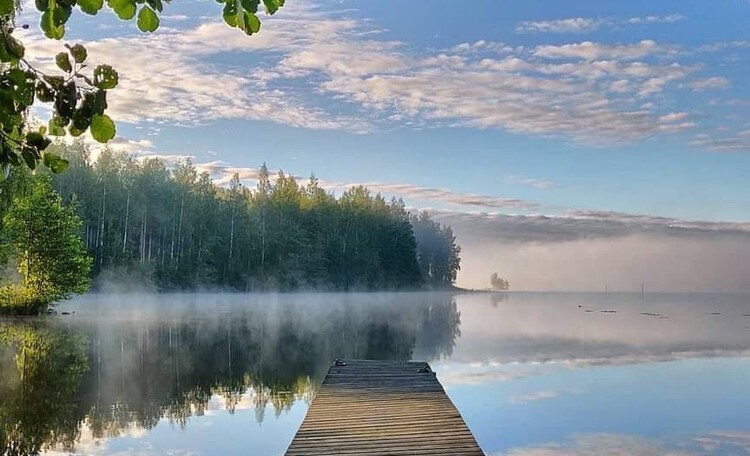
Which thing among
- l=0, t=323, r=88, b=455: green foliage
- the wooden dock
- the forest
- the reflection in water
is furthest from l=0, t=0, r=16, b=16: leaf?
the forest

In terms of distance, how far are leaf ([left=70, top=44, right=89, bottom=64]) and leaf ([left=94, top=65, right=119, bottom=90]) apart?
0.04m

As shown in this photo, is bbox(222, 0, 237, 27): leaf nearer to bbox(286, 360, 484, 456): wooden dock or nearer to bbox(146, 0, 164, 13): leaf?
bbox(146, 0, 164, 13): leaf

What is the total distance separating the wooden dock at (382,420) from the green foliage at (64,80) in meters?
5.45

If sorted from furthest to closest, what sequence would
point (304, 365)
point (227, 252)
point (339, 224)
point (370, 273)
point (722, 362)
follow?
point (370, 273) → point (339, 224) → point (227, 252) → point (722, 362) → point (304, 365)

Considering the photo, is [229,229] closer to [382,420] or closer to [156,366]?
[156,366]

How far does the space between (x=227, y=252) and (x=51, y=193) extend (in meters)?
39.7

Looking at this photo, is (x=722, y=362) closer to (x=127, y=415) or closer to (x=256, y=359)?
(x=256, y=359)

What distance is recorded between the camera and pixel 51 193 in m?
36.0

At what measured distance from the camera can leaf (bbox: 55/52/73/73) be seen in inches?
72.7

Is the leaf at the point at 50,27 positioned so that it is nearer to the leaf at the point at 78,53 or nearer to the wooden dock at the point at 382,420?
the leaf at the point at 78,53

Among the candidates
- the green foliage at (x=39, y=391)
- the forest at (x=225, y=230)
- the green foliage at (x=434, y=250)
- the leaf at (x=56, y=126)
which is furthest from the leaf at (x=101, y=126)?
the green foliage at (x=434, y=250)

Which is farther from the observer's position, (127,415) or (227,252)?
(227,252)

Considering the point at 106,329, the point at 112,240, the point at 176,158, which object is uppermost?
the point at 176,158

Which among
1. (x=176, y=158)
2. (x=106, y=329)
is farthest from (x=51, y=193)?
(x=176, y=158)
